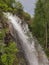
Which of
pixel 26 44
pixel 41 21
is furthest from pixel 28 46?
pixel 41 21

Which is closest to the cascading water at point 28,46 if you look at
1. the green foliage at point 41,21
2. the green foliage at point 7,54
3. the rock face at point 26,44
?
the rock face at point 26,44

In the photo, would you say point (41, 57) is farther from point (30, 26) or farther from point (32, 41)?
point (30, 26)

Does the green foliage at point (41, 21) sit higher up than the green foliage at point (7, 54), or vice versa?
the green foliage at point (41, 21)

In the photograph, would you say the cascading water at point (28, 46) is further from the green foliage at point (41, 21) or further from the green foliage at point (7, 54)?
the green foliage at point (7, 54)

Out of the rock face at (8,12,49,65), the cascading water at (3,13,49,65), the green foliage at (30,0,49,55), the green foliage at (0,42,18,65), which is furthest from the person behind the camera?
the green foliage at (30,0,49,55)

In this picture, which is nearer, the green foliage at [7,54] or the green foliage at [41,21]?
the green foliage at [7,54]

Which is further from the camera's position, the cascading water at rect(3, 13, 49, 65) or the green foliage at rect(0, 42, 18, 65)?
the cascading water at rect(3, 13, 49, 65)

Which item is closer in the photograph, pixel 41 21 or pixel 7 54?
pixel 7 54

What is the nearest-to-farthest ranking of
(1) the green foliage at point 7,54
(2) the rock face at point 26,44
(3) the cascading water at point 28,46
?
(1) the green foliage at point 7,54, (2) the rock face at point 26,44, (3) the cascading water at point 28,46

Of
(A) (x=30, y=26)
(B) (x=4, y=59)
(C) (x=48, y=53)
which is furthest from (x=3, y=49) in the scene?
(A) (x=30, y=26)

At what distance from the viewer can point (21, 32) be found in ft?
105

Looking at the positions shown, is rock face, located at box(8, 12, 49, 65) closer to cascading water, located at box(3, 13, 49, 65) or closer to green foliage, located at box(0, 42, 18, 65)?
cascading water, located at box(3, 13, 49, 65)

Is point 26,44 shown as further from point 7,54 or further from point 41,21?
point 41,21

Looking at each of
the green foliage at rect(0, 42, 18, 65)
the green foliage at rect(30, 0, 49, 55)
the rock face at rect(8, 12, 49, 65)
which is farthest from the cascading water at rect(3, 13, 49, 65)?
the green foliage at rect(0, 42, 18, 65)
